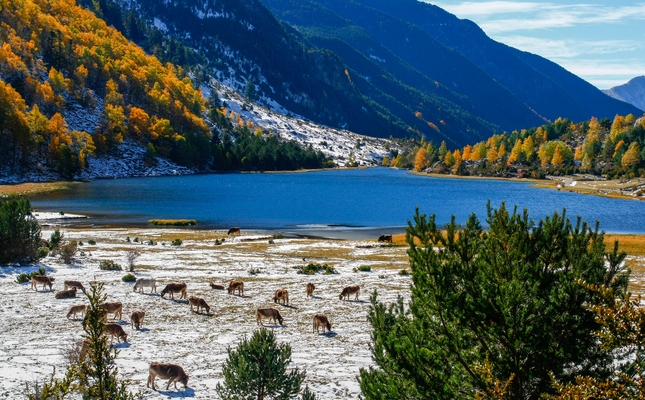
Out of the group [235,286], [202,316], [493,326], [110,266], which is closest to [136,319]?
[202,316]

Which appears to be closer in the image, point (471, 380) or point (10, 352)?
point (471, 380)

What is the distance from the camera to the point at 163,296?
101ft

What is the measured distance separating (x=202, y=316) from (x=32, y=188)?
12243cm

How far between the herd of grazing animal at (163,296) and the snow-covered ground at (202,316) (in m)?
0.41

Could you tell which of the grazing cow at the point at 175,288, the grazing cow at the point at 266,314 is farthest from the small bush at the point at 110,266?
the grazing cow at the point at 266,314

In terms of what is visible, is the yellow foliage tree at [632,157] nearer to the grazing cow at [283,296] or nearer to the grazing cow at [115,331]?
the grazing cow at [283,296]

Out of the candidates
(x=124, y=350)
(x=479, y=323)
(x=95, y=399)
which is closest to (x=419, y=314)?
(x=479, y=323)

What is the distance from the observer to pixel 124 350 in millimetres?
21062

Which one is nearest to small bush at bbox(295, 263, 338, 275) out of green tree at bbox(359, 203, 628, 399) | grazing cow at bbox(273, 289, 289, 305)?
grazing cow at bbox(273, 289, 289, 305)

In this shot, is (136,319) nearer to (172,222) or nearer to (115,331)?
(115,331)

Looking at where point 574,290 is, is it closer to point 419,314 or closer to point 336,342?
point 419,314

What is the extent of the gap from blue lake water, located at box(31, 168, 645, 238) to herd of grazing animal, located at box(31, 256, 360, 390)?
42.0m

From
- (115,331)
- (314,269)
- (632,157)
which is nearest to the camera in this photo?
(115,331)

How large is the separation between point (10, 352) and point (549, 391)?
17.9m
